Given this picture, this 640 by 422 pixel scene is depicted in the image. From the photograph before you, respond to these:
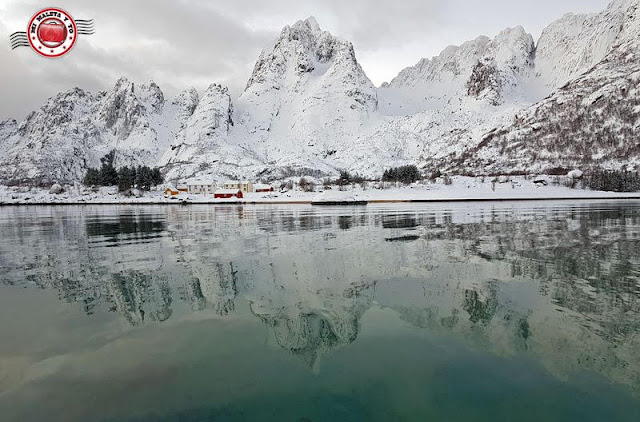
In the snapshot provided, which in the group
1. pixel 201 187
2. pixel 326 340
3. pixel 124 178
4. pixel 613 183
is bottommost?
pixel 326 340

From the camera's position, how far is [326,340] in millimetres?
6789

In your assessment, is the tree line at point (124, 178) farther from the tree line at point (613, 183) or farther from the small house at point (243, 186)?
the tree line at point (613, 183)

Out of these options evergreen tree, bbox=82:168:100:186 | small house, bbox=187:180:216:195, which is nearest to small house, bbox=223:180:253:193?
small house, bbox=187:180:216:195

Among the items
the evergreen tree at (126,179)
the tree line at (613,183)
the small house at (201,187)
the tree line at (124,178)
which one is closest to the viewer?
the tree line at (613,183)

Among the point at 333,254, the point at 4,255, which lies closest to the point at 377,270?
the point at 333,254

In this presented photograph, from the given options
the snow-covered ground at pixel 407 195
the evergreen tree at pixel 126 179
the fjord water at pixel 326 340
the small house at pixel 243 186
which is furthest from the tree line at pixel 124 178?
the fjord water at pixel 326 340

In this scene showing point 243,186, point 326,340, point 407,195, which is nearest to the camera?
point 326,340

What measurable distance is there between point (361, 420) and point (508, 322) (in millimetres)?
4333

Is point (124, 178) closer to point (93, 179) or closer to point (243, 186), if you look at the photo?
point (93, 179)

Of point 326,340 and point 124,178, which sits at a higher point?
point 124,178

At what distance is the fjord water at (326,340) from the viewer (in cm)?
474

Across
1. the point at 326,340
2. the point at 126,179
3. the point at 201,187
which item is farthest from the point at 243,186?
the point at 326,340

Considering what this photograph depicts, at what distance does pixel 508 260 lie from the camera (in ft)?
43.3

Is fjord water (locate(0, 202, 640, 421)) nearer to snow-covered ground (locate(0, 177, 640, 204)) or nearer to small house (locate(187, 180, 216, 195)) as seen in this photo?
snow-covered ground (locate(0, 177, 640, 204))
